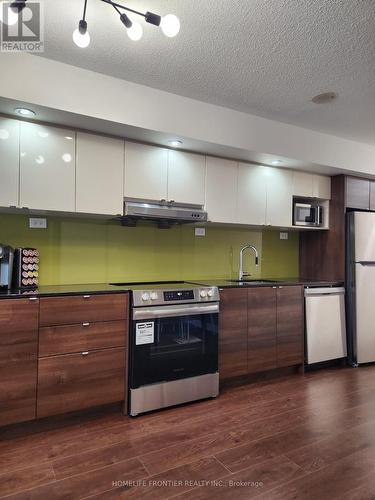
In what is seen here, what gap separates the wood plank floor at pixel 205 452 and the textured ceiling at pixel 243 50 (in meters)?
2.53

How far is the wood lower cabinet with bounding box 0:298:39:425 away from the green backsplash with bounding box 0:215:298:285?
66 cm

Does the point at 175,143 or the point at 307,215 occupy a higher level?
the point at 175,143

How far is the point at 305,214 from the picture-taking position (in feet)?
12.2

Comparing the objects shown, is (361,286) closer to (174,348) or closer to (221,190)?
(221,190)

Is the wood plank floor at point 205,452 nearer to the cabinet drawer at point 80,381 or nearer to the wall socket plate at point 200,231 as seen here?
the cabinet drawer at point 80,381

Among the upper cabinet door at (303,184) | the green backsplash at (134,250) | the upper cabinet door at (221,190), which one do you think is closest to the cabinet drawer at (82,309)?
the green backsplash at (134,250)

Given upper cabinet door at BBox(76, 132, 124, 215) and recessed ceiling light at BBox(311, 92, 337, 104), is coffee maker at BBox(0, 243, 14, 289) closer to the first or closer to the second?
upper cabinet door at BBox(76, 132, 124, 215)

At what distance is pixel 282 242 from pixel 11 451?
3376mm

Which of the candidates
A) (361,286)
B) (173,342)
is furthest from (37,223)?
(361,286)

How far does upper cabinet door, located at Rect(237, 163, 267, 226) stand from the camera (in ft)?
10.9

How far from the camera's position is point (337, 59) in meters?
2.16

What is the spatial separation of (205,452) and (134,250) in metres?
1.82

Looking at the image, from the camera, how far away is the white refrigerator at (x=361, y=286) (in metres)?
3.63

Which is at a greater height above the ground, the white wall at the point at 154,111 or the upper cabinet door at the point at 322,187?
the white wall at the point at 154,111
